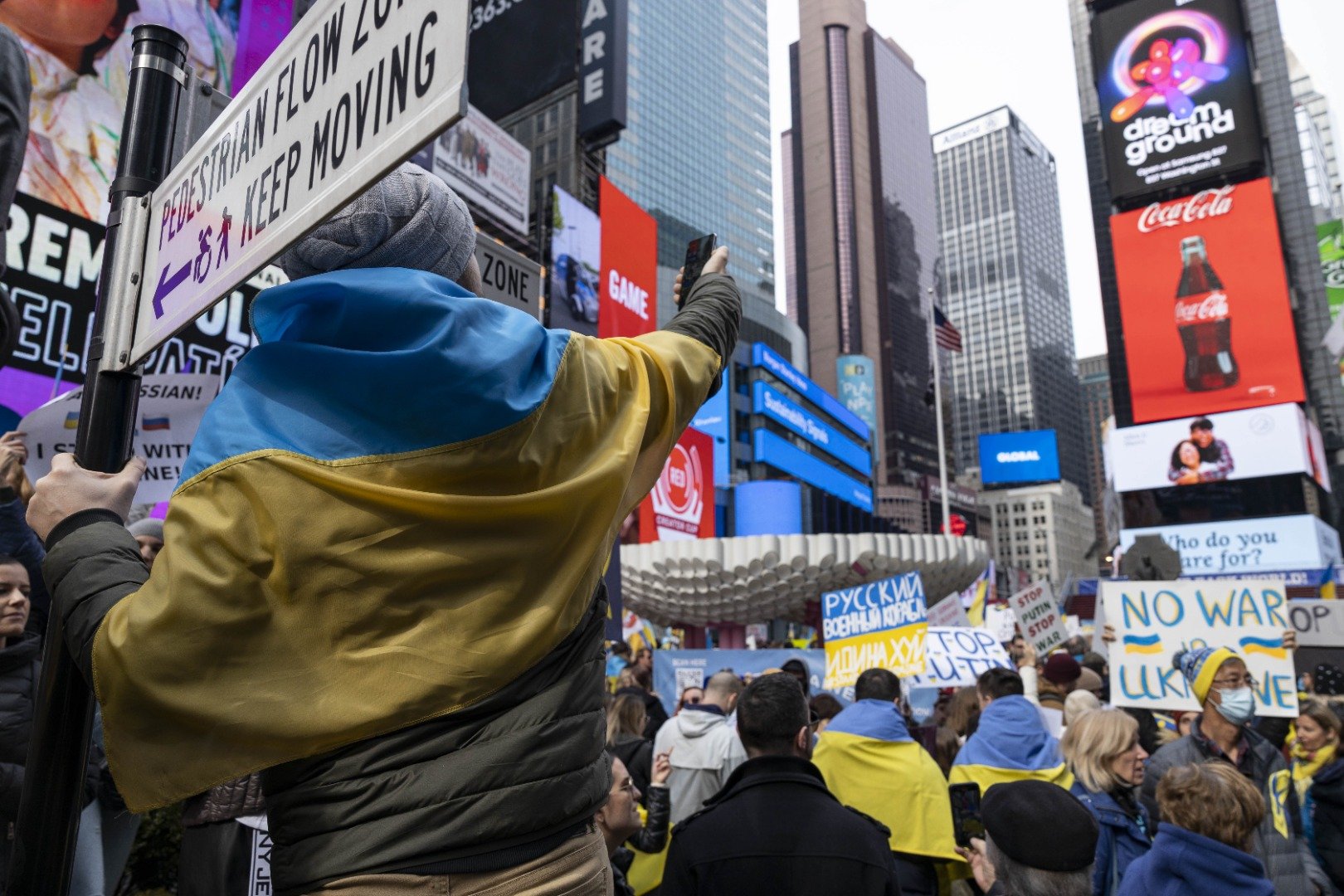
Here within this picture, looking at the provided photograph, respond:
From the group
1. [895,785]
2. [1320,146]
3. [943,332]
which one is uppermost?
[1320,146]

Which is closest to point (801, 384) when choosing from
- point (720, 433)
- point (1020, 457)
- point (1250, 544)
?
point (720, 433)

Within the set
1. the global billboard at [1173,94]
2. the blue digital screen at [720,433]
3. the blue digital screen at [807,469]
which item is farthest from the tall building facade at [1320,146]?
the blue digital screen at [720,433]

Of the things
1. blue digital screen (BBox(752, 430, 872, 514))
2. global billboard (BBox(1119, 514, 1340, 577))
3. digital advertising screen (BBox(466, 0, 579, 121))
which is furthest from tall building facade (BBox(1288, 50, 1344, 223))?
digital advertising screen (BBox(466, 0, 579, 121))

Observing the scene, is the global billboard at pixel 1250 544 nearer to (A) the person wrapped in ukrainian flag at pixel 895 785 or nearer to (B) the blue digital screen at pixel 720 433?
(B) the blue digital screen at pixel 720 433

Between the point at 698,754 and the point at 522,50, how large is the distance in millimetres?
18665

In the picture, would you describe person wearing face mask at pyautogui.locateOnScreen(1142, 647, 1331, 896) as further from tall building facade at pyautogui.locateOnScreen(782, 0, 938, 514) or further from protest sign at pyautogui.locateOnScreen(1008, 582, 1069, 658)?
tall building facade at pyautogui.locateOnScreen(782, 0, 938, 514)

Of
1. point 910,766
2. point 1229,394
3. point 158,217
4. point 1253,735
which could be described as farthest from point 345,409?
point 1229,394

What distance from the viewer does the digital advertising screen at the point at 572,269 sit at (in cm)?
1847

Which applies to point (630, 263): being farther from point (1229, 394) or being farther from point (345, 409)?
point (1229, 394)

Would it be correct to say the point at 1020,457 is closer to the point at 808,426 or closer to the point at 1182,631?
the point at 808,426

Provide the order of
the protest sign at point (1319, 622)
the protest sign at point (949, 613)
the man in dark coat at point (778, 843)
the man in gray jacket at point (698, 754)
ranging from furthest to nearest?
the protest sign at point (949, 613), the protest sign at point (1319, 622), the man in gray jacket at point (698, 754), the man in dark coat at point (778, 843)

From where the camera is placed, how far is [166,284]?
1582mm

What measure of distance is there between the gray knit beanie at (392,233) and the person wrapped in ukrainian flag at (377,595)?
0.48 ft

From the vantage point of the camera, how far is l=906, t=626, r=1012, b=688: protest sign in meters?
9.21
